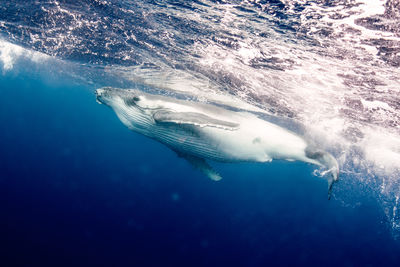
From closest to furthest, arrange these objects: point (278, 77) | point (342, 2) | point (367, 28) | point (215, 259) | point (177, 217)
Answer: point (342, 2) → point (367, 28) → point (278, 77) → point (215, 259) → point (177, 217)

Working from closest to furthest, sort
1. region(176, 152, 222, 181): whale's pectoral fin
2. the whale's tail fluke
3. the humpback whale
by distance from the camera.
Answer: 1. the humpback whale
2. the whale's tail fluke
3. region(176, 152, 222, 181): whale's pectoral fin

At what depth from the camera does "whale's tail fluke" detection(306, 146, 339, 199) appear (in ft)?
17.6

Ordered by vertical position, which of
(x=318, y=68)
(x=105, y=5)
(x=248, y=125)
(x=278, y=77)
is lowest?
(x=248, y=125)

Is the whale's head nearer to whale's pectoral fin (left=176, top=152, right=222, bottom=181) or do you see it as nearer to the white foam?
whale's pectoral fin (left=176, top=152, right=222, bottom=181)

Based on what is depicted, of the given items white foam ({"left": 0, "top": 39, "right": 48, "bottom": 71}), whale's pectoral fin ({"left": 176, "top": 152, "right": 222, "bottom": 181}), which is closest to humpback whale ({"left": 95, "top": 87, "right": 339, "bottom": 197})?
whale's pectoral fin ({"left": 176, "top": 152, "right": 222, "bottom": 181})

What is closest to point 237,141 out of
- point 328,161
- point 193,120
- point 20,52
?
point 193,120

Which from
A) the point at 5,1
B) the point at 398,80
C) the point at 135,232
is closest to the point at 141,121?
the point at 398,80

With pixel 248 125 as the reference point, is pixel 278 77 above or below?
above

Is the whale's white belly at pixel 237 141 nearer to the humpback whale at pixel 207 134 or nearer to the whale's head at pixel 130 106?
the humpback whale at pixel 207 134

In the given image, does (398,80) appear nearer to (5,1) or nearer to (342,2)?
(342,2)

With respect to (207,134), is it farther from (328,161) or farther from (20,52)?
(20,52)

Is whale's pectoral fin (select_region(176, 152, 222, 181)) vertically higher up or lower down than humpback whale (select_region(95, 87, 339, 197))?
lower down

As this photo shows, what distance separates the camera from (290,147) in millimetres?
5934

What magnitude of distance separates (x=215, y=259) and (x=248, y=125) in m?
31.4
